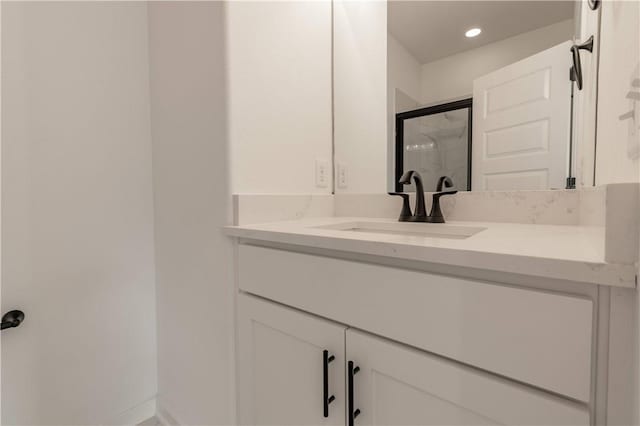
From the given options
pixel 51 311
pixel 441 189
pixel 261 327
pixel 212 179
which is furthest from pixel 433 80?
pixel 51 311

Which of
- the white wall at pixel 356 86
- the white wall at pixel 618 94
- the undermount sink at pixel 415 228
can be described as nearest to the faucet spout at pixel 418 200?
the undermount sink at pixel 415 228

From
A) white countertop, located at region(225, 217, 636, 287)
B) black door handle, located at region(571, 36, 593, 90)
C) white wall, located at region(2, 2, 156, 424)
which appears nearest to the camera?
white countertop, located at region(225, 217, 636, 287)

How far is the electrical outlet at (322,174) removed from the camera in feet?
4.03

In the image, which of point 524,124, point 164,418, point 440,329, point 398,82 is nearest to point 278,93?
point 398,82

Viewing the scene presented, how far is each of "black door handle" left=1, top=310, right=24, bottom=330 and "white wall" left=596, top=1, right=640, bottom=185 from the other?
1.51 m

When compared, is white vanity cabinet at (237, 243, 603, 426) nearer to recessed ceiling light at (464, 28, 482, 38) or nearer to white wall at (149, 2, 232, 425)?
white wall at (149, 2, 232, 425)

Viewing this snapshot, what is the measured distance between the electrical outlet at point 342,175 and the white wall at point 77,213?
804mm

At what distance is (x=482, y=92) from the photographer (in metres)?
0.98

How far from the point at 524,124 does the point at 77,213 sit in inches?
59.7

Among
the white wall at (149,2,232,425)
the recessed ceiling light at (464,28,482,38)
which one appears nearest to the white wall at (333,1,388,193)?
the recessed ceiling light at (464,28,482,38)

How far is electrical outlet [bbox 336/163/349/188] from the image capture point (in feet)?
4.30

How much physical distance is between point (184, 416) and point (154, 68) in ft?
4.51

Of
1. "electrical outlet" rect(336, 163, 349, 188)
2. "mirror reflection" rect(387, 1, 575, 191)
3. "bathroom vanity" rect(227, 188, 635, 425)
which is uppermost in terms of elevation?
"mirror reflection" rect(387, 1, 575, 191)

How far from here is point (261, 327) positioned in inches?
32.4
